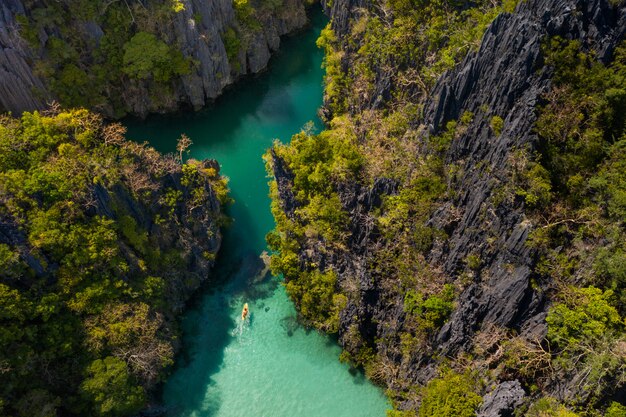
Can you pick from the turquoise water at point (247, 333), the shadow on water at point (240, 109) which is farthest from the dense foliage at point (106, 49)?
the turquoise water at point (247, 333)

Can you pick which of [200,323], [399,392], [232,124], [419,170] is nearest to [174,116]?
[232,124]

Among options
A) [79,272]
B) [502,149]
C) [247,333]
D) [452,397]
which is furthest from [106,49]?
[452,397]

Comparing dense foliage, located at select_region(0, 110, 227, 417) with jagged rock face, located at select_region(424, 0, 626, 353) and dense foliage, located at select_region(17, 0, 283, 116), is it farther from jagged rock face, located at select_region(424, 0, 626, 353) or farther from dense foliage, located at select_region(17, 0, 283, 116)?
jagged rock face, located at select_region(424, 0, 626, 353)

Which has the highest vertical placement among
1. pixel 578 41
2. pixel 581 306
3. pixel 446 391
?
pixel 578 41

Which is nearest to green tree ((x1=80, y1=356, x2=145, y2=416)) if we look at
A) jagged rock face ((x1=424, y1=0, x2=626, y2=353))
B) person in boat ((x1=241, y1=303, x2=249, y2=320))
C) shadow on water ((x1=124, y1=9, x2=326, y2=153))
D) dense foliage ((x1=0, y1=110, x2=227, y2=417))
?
dense foliage ((x1=0, y1=110, x2=227, y2=417))

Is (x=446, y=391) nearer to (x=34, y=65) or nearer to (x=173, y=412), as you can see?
(x=173, y=412)

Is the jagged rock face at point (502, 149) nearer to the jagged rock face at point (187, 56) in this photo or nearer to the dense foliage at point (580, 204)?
the dense foliage at point (580, 204)
